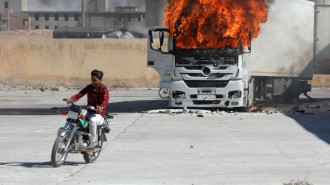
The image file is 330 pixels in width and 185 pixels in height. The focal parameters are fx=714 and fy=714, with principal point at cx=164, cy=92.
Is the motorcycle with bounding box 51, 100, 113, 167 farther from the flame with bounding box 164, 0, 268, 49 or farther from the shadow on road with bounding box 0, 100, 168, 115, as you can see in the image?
the shadow on road with bounding box 0, 100, 168, 115

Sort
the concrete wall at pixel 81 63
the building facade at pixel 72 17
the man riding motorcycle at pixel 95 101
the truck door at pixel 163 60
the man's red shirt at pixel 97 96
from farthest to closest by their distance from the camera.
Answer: the building facade at pixel 72 17, the concrete wall at pixel 81 63, the truck door at pixel 163 60, the man's red shirt at pixel 97 96, the man riding motorcycle at pixel 95 101

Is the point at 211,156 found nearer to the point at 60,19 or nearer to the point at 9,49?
the point at 9,49

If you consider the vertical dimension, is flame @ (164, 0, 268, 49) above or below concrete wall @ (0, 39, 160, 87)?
above

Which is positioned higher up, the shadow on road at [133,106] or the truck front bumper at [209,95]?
the truck front bumper at [209,95]

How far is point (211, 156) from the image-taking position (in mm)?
12219

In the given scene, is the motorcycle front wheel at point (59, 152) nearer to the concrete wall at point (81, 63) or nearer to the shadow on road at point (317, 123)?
the shadow on road at point (317, 123)

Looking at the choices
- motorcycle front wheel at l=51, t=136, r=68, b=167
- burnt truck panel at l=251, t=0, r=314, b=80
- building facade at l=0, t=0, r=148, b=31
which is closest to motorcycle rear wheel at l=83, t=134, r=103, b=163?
motorcycle front wheel at l=51, t=136, r=68, b=167

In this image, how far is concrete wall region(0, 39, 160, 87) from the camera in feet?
141

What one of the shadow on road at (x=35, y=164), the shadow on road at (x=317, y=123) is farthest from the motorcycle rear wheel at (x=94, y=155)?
the shadow on road at (x=317, y=123)

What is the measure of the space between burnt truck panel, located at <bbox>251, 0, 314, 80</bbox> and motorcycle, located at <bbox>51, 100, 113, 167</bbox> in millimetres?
12872

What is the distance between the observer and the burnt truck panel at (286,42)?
78.4ft

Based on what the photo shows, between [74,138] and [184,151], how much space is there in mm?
2686

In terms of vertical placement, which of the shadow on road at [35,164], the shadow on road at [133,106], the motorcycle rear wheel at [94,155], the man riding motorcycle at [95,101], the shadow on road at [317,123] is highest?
the man riding motorcycle at [95,101]

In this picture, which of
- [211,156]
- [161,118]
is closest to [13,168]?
[211,156]
